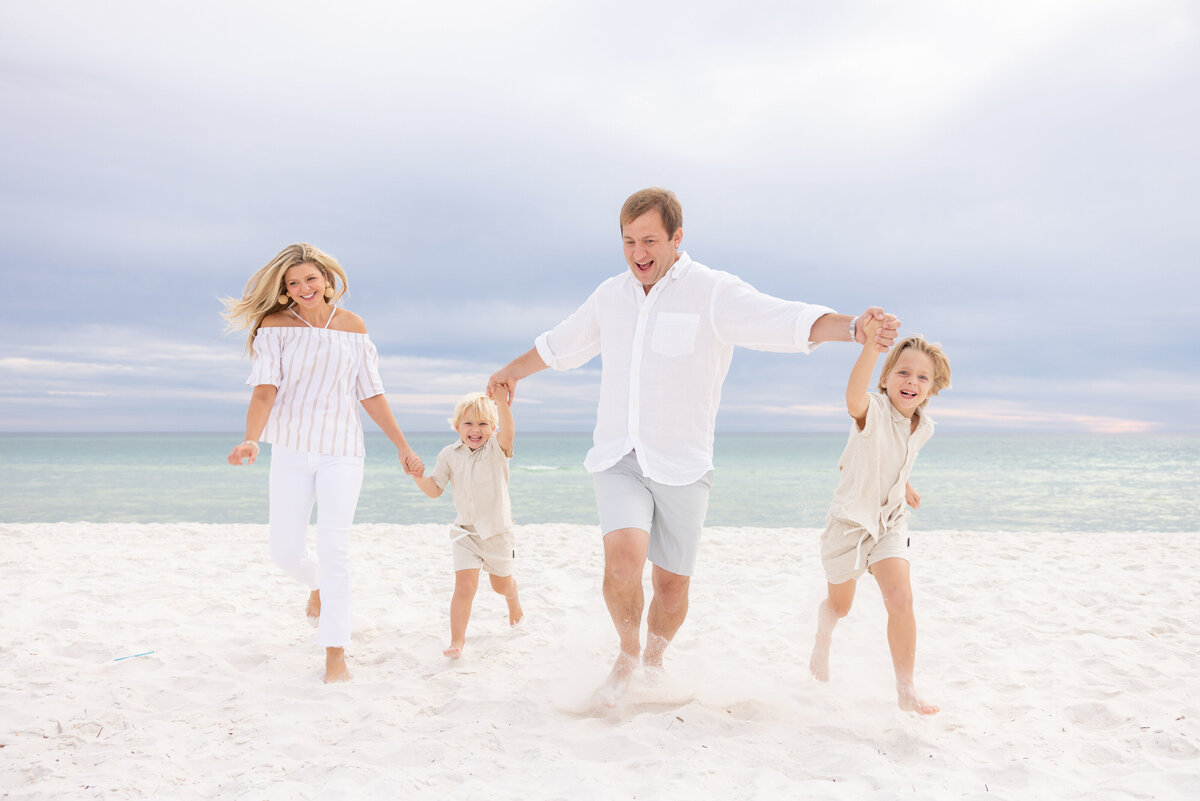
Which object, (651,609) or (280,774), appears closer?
(280,774)

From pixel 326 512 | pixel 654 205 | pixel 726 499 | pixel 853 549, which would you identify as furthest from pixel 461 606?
pixel 726 499

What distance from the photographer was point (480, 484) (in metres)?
4.75

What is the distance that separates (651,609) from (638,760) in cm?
94

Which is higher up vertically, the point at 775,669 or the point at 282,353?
the point at 282,353

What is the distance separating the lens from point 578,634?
5.05 m

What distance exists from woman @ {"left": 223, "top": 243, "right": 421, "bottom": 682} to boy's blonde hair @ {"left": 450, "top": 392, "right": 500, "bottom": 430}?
646 mm

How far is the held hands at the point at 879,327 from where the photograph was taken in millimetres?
3025

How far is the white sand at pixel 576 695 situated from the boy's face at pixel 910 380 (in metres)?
1.24

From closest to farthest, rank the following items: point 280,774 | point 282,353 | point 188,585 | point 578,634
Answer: point 280,774 → point 282,353 → point 578,634 → point 188,585

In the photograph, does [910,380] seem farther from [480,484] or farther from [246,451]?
[246,451]

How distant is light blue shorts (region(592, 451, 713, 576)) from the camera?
362 cm

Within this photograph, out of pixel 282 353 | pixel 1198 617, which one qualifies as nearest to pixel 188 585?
pixel 282 353

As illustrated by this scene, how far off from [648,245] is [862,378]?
3.78 ft

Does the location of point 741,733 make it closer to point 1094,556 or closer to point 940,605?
point 940,605
